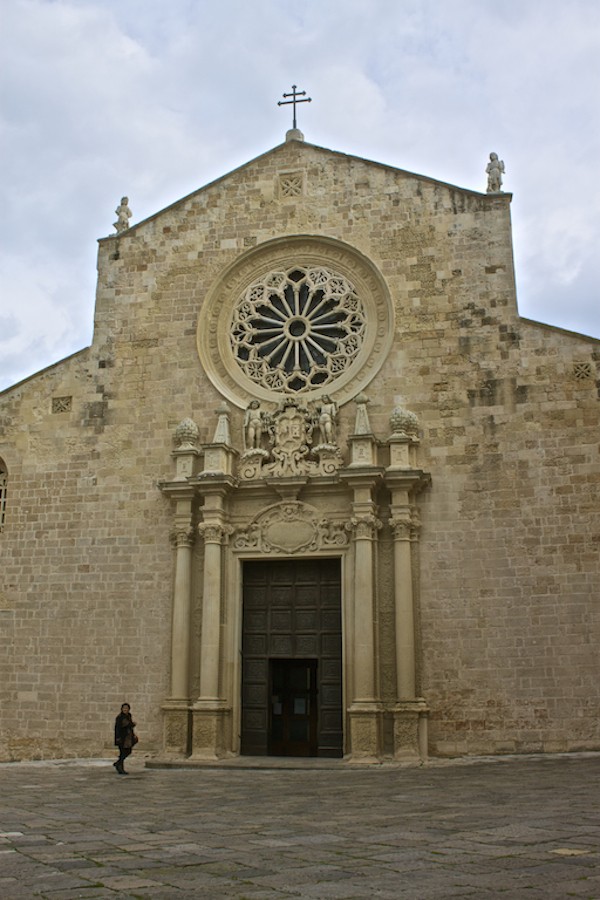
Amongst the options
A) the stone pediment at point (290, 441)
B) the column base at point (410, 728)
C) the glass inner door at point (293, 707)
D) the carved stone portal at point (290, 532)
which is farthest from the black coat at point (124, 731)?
the stone pediment at point (290, 441)

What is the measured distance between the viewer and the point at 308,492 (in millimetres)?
15547

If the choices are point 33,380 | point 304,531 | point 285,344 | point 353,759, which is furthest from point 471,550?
point 33,380

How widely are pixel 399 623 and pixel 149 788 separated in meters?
5.07

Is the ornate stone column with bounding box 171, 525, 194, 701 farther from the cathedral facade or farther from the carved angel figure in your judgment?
the carved angel figure

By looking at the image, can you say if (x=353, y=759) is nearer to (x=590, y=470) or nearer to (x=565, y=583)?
(x=565, y=583)

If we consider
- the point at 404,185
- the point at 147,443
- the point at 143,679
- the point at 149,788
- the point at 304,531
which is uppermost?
the point at 404,185

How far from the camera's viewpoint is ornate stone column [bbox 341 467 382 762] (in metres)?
13.8

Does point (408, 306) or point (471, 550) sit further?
point (408, 306)

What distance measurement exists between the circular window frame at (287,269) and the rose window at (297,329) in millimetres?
127

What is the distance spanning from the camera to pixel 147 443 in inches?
648

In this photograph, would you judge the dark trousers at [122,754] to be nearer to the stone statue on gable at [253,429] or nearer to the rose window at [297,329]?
the stone statue on gable at [253,429]

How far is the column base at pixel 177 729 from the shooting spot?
1450 centimetres

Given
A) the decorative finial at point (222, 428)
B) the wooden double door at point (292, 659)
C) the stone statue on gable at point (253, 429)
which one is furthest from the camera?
the stone statue on gable at point (253, 429)

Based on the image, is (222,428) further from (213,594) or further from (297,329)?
(213,594)
